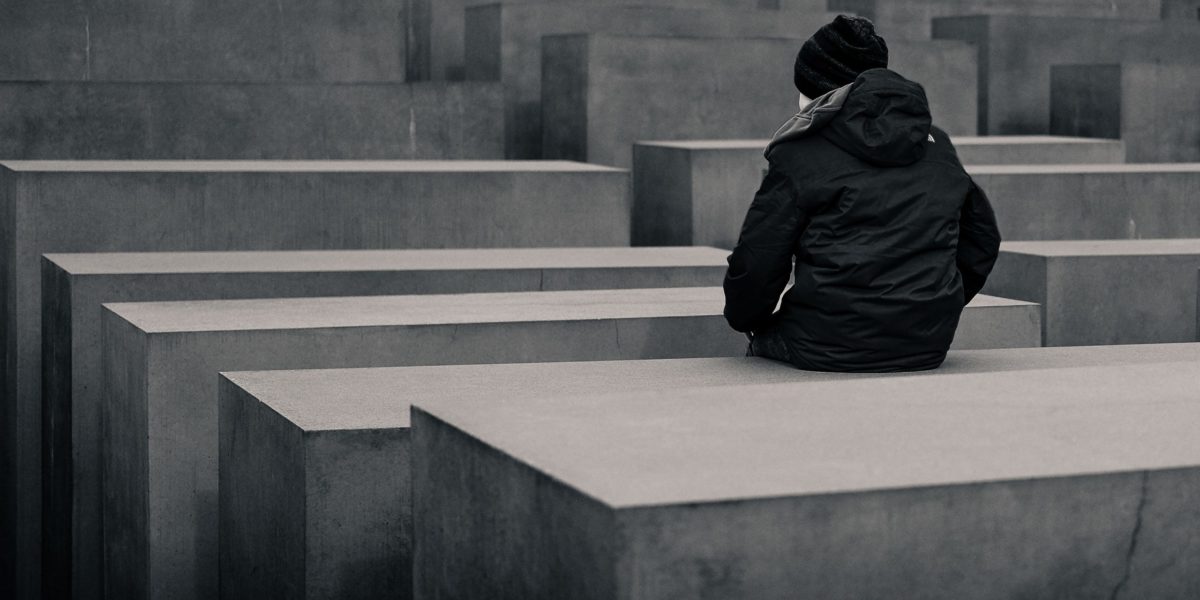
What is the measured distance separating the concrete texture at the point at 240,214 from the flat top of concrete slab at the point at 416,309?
2.23 m

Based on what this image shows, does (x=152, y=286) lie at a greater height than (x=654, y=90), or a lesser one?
lesser

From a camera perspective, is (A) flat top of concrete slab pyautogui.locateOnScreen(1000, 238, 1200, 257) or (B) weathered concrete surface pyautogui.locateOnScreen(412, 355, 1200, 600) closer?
→ (B) weathered concrete surface pyautogui.locateOnScreen(412, 355, 1200, 600)

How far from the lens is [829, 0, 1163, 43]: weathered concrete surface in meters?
16.7

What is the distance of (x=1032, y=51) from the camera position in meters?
15.6

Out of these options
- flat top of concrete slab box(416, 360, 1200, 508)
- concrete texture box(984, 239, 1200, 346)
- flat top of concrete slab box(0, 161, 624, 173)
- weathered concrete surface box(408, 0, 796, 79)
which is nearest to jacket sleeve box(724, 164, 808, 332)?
flat top of concrete slab box(416, 360, 1200, 508)

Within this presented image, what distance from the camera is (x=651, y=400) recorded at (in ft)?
12.6

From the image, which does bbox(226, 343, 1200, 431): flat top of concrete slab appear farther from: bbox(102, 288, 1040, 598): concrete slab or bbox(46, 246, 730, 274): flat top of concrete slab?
bbox(46, 246, 730, 274): flat top of concrete slab

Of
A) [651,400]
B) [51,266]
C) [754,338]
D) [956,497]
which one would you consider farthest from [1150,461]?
[51,266]

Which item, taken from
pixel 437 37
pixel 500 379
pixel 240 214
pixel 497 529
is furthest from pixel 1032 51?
pixel 497 529

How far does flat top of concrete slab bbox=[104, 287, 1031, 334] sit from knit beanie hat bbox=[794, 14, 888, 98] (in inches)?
54.4

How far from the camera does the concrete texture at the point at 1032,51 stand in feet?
50.6

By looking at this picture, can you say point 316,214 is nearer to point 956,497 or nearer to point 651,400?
point 651,400

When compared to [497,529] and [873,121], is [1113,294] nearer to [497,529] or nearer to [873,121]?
[873,121]

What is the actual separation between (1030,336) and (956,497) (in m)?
3.77
